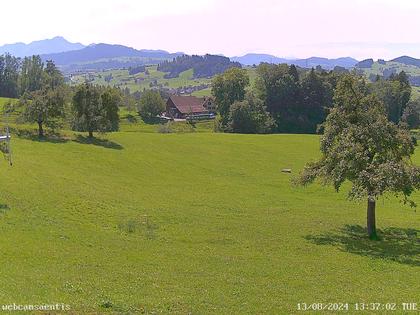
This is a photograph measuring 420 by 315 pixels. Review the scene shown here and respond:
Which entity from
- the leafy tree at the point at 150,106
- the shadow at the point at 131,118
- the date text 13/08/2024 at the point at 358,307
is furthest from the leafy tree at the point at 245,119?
the date text 13/08/2024 at the point at 358,307

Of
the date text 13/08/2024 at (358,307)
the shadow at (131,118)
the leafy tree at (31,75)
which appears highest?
the leafy tree at (31,75)

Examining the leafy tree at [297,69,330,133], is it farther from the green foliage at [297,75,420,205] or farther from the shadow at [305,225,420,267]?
the green foliage at [297,75,420,205]

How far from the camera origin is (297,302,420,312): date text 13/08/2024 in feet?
79.4

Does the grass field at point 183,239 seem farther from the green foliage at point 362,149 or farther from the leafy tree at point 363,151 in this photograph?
the green foliage at point 362,149

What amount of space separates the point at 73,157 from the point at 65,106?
65.5 feet

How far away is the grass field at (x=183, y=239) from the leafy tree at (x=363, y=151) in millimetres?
5377

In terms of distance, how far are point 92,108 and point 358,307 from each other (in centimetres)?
7212

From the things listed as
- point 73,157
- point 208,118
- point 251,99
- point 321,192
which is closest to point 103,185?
point 73,157

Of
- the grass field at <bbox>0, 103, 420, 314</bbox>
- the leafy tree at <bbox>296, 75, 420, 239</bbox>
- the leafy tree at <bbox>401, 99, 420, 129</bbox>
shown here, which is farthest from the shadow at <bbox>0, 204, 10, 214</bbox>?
the leafy tree at <bbox>401, 99, 420, 129</bbox>

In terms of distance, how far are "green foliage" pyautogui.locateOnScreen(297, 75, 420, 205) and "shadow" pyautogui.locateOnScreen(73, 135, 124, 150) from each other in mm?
48496

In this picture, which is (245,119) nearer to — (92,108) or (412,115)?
(92,108)

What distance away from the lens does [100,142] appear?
86.5m

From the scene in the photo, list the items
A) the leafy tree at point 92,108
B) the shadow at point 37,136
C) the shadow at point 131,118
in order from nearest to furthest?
1. the shadow at point 37,136
2. the leafy tree at point 92,108
3. the shadow at point 131,118

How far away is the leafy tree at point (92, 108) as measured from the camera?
87.4 m
